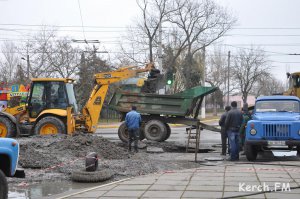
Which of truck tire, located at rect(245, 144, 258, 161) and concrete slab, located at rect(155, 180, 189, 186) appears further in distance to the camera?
truck tire, located at rect(245, 144, 258, 161)

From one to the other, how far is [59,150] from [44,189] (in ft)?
12.9

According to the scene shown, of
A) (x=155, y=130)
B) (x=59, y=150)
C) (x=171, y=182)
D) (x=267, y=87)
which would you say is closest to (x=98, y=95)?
(x=155, y=130)

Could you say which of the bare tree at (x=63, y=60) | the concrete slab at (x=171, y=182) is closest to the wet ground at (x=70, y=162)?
the concrete slab at (x=171, y=182)

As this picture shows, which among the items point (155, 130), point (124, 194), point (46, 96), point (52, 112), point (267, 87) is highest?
point (267, 87)

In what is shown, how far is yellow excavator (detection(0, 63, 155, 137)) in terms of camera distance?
661 inches

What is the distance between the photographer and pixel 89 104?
709 inches

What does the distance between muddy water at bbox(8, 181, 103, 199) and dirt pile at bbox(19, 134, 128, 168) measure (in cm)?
190

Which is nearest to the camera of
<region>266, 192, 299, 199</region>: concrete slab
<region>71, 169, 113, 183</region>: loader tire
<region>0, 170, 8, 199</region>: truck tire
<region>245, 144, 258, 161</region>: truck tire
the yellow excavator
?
<region>0, 170, 8, 199</region>: truck tire

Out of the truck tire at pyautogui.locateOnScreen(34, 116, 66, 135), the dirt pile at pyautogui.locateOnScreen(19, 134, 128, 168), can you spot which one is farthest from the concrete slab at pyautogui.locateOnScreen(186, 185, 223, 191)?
the truck tire at pyautogui.locateOnScreen(34, 116, 66, 135)

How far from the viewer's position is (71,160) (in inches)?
470

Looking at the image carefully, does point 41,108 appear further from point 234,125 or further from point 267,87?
point 267,87

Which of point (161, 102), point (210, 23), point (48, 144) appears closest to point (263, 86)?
point (210, 23)

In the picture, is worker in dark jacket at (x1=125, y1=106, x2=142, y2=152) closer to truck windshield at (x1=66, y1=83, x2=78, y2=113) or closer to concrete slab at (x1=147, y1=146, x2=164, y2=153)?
concrete slab at (x1=147, y1=146, x2=164, y2=153)

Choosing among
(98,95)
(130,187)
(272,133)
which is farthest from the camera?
(98,95)
